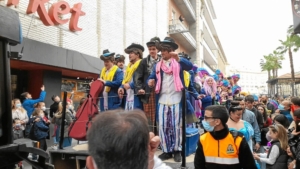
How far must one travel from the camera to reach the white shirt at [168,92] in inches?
185

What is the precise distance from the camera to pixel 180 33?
25.4 metres

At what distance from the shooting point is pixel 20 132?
8117 mm

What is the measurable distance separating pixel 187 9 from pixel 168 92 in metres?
26.2

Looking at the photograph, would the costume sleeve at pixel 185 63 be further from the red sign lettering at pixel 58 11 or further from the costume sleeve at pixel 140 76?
the red sign lettering at pixel 58 11

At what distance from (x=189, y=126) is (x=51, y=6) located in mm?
7888

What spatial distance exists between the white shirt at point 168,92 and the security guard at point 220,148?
1.21m

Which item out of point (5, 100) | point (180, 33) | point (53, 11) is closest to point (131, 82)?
point (5, 100)

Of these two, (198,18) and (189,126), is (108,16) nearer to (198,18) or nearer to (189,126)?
(189,126)

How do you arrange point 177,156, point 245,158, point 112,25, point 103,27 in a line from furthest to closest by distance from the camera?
point 112,25 → point 103,27 → point 177,156 → point 245,158

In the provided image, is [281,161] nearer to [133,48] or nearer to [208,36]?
[133,48]

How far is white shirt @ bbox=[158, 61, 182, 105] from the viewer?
185 inches

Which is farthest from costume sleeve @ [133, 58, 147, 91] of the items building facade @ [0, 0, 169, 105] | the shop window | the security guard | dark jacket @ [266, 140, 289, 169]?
the shop window

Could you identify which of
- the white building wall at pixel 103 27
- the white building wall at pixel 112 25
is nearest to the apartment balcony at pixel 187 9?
the white building wall at pixel 103 27

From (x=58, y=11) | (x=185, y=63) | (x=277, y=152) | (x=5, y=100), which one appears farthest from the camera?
(x=58, y=11)
